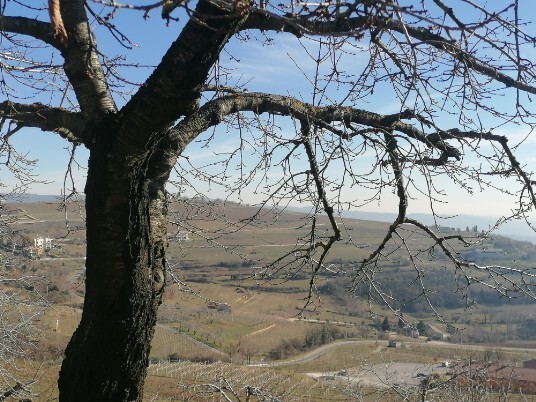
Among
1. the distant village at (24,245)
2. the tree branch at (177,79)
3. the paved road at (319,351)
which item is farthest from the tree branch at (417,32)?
the paved road at (319,351)

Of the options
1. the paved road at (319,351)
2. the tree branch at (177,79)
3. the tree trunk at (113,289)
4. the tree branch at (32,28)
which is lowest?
the paved road at (319,351)

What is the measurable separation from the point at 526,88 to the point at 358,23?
1.04m

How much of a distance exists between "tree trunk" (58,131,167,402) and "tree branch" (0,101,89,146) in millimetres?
857

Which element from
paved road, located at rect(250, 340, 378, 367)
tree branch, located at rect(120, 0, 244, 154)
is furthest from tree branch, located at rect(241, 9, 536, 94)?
paved road, located at rect(250, 340, 378, 367)

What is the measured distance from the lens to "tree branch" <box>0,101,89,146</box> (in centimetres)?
314

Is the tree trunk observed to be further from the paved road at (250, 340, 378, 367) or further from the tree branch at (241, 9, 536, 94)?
the paved road at (250, 340, 378, 367)

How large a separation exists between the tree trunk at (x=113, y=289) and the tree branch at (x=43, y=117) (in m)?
0.86

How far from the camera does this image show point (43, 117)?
3.27 metres

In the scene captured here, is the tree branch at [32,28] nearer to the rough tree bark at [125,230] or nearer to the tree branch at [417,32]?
the rough tree bark at [125,230]

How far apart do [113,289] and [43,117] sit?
4.63 feet

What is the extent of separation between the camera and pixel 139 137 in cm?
232

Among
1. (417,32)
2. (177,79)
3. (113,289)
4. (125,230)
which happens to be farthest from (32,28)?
(417,32)

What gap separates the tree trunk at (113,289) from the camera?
2363 millimetres

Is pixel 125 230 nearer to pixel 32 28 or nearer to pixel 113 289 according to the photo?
pixel 113 289
